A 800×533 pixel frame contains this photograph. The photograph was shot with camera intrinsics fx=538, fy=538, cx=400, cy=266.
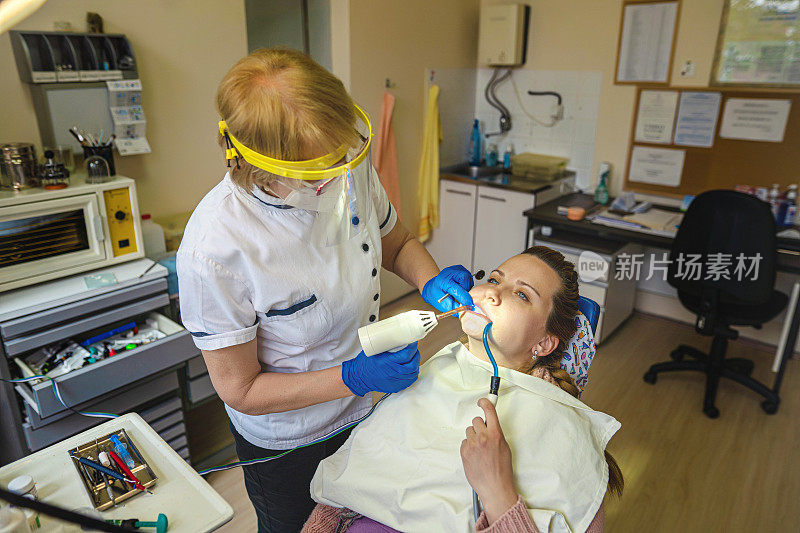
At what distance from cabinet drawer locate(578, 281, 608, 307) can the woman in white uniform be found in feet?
6.91

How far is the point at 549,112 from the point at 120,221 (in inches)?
116

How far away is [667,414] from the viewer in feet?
8.91

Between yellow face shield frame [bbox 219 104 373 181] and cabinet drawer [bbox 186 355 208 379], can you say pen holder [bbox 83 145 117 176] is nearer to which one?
cabinet drawer [bbox 186 355 208 379]

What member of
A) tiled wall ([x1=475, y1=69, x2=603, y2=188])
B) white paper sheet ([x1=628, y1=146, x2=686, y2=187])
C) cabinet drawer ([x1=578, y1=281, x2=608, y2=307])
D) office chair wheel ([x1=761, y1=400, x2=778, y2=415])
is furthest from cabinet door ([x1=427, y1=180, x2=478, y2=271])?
office chair wheel ([x1=761, y1=400, x2=778, y2=415])

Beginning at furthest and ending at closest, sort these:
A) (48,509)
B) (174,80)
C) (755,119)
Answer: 1. (755,119)
2. (174,80)
3. (48,509)

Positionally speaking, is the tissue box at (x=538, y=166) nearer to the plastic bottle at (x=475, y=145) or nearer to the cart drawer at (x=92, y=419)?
the plastic bottle at (x=475, y=145)

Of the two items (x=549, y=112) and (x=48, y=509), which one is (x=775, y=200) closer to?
(x=549, y=112)

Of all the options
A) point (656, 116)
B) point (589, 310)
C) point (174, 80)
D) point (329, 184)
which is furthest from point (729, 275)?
point (174, 80)

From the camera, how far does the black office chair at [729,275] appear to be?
2461 mm

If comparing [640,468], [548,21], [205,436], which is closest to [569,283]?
[640,468]

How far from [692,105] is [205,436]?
3.27m

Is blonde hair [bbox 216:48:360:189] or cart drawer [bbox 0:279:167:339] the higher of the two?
blonde hair [bbox 216:48:360:189]

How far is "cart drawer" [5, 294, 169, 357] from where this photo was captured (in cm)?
165

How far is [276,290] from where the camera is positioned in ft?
3.52
